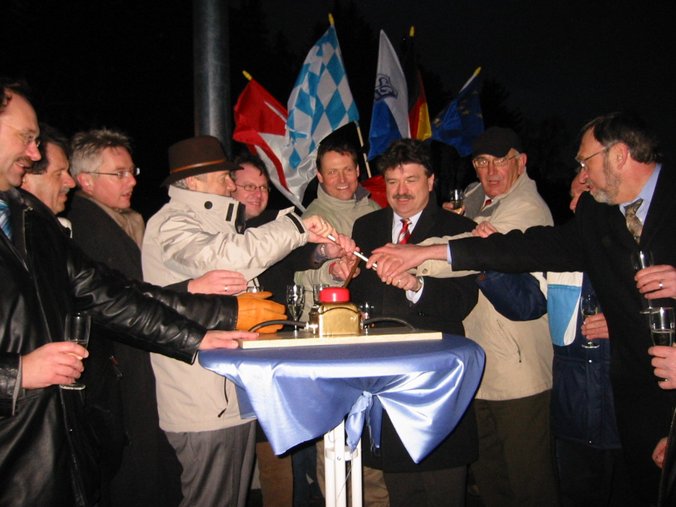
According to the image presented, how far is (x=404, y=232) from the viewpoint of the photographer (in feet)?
12.9

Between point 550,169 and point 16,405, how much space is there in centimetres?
4787

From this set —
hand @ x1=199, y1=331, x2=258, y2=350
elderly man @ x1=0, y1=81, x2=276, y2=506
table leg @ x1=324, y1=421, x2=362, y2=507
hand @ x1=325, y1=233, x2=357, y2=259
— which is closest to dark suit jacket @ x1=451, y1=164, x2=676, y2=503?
hand @ x1=325, y1=233, x2=357, y2=259

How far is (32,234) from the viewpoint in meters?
2.47

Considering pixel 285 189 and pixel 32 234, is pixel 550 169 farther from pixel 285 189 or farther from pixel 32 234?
pixel 32 234

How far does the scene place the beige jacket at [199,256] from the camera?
9.82 feet

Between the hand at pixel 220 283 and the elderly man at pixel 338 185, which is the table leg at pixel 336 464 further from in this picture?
the elderly man at pixel 338 185

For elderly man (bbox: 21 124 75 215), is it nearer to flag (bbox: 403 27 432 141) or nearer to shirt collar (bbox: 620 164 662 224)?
shirt collar (bbox: 620 164 662 224)

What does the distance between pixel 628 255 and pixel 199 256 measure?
2.31m

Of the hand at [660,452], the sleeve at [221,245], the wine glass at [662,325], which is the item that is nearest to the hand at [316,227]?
the sleeve at [221,245]

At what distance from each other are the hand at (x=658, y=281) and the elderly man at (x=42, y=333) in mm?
1917

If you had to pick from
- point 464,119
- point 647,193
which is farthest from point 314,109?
point 647,193

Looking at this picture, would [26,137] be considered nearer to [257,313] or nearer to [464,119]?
[257,313]

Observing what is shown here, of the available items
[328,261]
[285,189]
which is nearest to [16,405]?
[328,261]

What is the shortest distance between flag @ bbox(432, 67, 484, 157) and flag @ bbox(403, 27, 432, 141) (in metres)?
0.31
